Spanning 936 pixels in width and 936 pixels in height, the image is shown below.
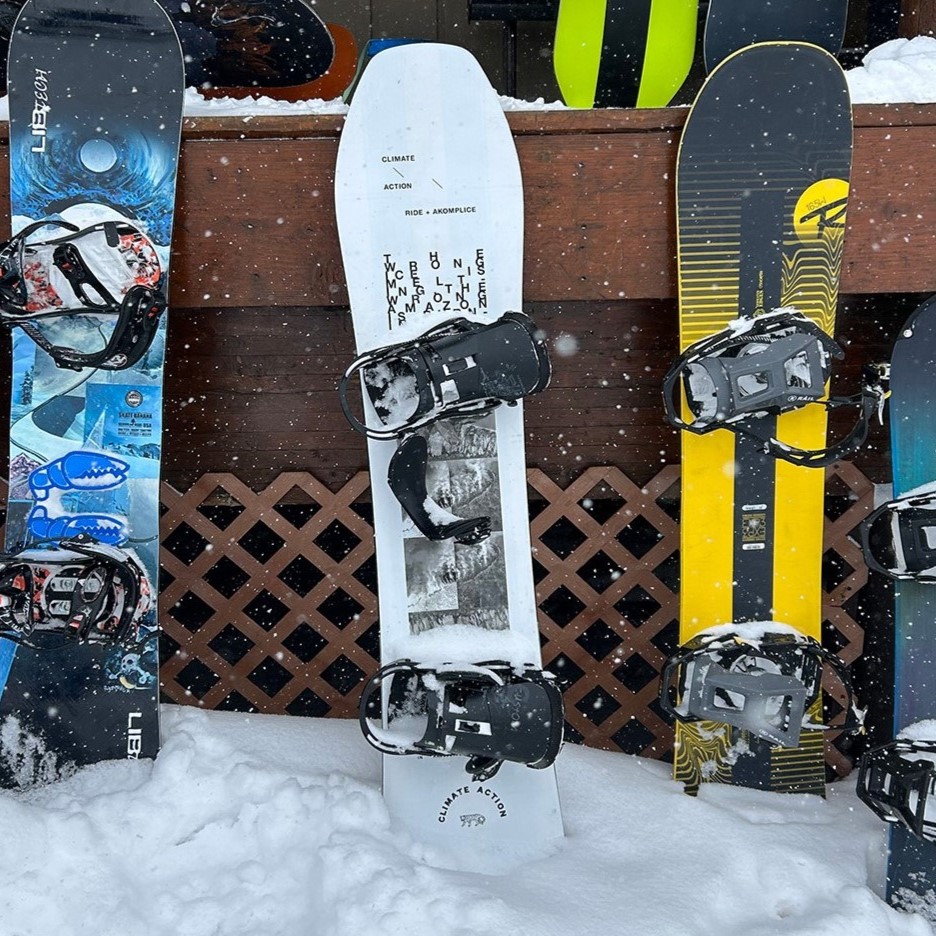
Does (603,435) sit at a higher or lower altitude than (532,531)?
higher

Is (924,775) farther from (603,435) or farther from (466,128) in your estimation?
(466,128)

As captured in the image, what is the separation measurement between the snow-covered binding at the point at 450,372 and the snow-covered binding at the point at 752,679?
0.80 m

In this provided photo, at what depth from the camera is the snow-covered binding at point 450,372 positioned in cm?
197

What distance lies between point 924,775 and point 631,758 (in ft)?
2.51

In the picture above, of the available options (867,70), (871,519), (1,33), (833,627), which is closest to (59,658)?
(1,33)

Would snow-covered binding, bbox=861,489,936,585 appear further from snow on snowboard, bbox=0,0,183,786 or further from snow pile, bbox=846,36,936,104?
snow on snowboard, bbox=0,0,183,786

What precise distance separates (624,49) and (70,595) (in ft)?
7.24

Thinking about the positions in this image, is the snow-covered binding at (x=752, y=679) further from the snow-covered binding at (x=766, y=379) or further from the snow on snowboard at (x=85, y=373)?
the snow on snowboard at (x=85, y=373)

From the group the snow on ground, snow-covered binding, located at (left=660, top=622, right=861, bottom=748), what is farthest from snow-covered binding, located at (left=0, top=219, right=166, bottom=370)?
snow-covered binding, located at (left=660, top=622, right=861, bottom=748)

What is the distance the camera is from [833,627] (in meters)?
2.83

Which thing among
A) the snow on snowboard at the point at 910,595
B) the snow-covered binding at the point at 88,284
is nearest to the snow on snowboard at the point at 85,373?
the snow-covered binding at the point at 88,284

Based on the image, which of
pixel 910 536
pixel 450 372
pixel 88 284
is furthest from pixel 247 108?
pixel 910 536

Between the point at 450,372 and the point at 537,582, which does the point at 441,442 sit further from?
the point at 537,582

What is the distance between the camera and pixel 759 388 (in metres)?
2.07
